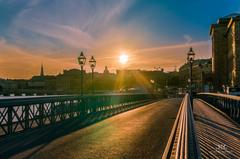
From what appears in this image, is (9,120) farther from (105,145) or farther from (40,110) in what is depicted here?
(105,145)

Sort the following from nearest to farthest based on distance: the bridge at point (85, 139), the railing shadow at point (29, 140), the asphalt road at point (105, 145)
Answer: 1. the bridge at point (85, 139)
2. the asphalt road at point (105, 145)
3. the railing shadow at point (29, 140)

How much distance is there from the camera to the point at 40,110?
53.2ft

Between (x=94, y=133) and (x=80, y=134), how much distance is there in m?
0.66

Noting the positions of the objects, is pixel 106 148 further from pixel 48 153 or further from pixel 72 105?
Answer: pixel 72 105

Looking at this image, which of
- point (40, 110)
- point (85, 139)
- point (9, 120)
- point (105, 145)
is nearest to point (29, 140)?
point (9, 120)

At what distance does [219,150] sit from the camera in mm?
10508

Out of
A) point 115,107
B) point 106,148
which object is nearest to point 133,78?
point 115,107

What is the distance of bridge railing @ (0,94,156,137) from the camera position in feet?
43.5

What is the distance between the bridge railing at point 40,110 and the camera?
1325cm

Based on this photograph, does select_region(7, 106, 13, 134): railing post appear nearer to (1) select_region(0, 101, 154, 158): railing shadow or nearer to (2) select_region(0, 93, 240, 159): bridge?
(2) select_region(0, 93, 240, 159): bridge

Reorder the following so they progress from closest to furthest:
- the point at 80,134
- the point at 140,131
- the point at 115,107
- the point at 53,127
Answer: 1. the point at 80,134
2. the point at 140,131
3. the point at 53,127
4. the point at 115,107

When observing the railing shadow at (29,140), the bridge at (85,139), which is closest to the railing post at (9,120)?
the bridge at (85,139)

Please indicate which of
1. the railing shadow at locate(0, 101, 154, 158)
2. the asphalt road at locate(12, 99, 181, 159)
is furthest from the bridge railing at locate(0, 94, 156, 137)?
the asphalt road at locate(12, 99, 181, 159)

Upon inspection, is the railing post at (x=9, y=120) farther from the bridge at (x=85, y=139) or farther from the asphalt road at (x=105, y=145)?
the asphalt road at (x=105, y=145)
